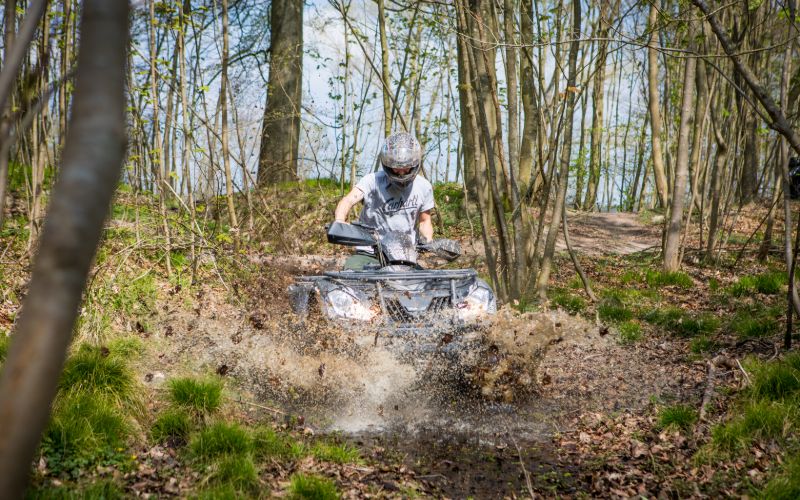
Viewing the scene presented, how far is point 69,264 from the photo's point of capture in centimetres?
131

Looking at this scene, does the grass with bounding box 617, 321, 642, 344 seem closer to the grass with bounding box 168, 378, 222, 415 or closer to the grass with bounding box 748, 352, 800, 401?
the grass with bounding box 748, 352, 800, 401

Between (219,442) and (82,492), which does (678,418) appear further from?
(82,492)

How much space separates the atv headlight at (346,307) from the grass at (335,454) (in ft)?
5.02

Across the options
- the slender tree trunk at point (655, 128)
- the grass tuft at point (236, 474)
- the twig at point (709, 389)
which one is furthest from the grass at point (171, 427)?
the slender tree trunk at point (655, 128)

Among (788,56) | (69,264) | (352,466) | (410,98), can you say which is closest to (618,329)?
(788,56)

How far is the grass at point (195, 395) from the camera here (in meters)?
5.22

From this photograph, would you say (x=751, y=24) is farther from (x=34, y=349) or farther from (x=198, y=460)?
(x=34, y=349)

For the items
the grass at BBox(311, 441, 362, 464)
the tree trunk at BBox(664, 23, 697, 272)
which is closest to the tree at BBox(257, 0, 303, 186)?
the tree trunk at BBox(664, 23, 697, 272)

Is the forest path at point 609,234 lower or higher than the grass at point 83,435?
higher

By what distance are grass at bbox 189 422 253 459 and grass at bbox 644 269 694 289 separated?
8171 mm

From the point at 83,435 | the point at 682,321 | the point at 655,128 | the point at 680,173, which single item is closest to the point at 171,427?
Result: the point at 83,435

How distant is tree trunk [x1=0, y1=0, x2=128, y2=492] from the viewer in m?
1.28

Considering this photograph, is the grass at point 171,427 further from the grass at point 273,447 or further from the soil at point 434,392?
the soil at point 434,392

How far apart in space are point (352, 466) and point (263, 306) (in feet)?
11.7
